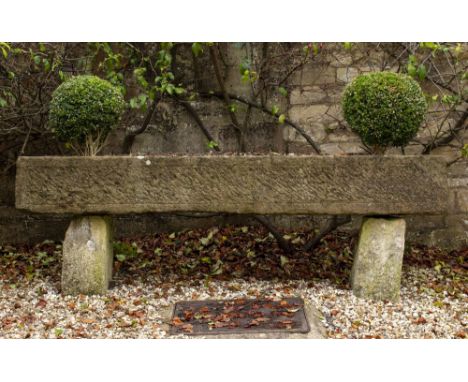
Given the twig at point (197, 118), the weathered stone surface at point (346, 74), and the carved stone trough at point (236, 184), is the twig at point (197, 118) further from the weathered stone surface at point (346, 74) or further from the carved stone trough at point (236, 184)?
the carved stone trough at point (236, 184)

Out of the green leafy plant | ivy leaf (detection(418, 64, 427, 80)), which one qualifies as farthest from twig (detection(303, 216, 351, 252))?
the green leafy plant

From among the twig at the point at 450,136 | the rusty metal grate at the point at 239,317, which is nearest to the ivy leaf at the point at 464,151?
the twig at the point at 450,136

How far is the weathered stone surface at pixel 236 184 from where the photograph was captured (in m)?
3.98

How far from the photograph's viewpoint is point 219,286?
4.45 m

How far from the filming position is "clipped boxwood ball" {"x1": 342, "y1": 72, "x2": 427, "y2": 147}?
393 centimetres

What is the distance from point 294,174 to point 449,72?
88.4 inches

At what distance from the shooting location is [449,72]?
5.34 meters

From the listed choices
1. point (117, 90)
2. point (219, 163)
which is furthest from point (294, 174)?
point (117, 90)

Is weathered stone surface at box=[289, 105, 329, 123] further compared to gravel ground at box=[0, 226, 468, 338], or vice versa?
weathered stone surface at box=[289, 105, 329, 123]

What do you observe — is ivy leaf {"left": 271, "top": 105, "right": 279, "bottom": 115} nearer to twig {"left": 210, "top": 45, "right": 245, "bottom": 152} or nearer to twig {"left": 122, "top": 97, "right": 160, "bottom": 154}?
twig {"left": 210, "top": 45, "right": 245, "bottom": 152}

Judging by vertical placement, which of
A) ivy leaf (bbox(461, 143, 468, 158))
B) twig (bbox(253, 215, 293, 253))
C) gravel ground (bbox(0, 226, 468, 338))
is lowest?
gravel ground (bbox(0, 226, 468, 338))

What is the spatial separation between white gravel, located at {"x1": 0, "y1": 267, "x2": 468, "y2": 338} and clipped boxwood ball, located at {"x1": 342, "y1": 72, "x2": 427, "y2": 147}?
113 centimetres

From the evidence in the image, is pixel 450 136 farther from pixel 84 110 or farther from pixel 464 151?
pixel 84 110

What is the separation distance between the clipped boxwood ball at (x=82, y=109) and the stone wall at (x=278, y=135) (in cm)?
161
